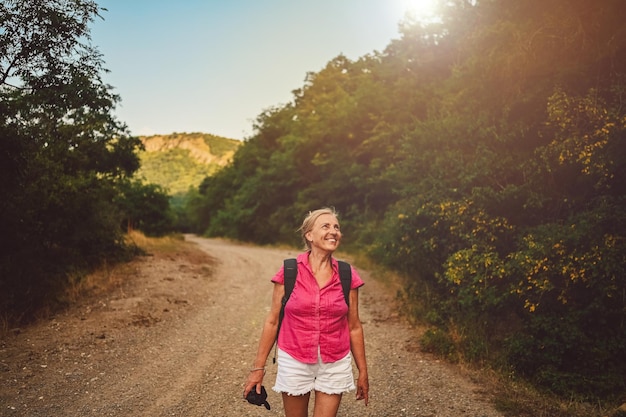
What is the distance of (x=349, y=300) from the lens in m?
2.84

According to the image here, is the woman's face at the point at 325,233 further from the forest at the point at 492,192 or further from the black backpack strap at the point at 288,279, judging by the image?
the forest at the point at 492,192

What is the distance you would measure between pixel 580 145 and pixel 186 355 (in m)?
7.17

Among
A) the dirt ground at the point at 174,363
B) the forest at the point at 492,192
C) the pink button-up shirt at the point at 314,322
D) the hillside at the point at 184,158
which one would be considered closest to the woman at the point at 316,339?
the pink button-up shirt at the point at 314,322

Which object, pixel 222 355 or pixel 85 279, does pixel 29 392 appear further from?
pixel 85 279

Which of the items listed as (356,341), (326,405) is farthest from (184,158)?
(326,405)

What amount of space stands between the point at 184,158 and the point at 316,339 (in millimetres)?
141703

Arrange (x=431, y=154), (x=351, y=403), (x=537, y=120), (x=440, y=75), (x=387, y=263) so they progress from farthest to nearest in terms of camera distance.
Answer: (x=440, y=75) → (x=387, y=263) → (x=431, y=154) → (x=537, y=120) → (x=351, y=403)

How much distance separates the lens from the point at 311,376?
9.03 ft

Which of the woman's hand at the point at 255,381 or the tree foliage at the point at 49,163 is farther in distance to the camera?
the tree foliage at the point at 49,163

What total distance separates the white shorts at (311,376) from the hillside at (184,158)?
114 metres

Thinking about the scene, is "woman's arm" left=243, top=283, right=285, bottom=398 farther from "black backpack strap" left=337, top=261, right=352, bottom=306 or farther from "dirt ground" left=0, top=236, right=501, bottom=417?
"dirt ground" left=0, top=236, right=501, bottom=417

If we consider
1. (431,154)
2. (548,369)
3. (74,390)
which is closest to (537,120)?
(431,154)

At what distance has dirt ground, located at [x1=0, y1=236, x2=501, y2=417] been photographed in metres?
5.17

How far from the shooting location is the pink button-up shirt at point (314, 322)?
2.71 metres
